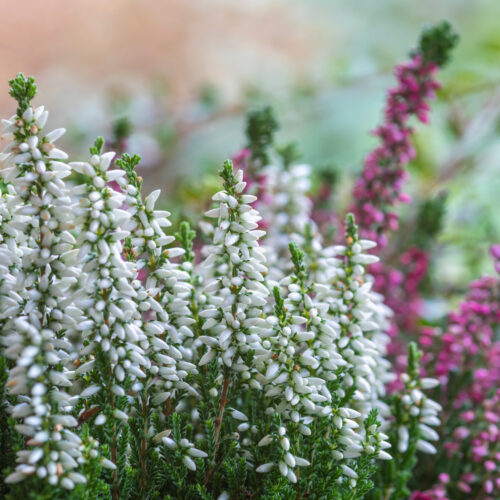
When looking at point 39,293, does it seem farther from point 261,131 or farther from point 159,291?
point 261,131

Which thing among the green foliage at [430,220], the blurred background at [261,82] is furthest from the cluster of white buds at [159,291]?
the blurred background at [261,82]

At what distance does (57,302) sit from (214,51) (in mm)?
2949

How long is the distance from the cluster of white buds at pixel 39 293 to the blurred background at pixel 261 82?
44.2 inches

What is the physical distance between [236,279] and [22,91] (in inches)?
11.4

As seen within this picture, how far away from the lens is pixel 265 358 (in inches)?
26.2

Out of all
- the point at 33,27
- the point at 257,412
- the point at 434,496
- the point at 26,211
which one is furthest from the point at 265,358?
the point at 33,27

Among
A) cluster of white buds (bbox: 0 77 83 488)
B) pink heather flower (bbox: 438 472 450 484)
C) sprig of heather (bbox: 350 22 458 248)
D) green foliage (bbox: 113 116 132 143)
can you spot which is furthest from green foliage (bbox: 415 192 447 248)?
cluster of white buds (bbox: 0 77 83 488)

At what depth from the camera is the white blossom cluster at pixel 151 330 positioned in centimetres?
57

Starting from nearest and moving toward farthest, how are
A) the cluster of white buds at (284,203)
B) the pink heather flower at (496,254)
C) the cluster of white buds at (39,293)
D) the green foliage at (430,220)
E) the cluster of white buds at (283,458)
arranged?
the cluster of white buds at (39,293) < the cluster of white buds at (283,458) < the pink heather flower at (496,254) < the cluster of white buds at (284,203) < the green foliage at (430,220)

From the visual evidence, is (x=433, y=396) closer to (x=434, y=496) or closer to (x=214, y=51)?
(x=434, y=496)

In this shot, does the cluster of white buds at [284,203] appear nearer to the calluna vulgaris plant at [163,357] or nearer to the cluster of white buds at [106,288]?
the calluna vulgaris plant at [163,357]

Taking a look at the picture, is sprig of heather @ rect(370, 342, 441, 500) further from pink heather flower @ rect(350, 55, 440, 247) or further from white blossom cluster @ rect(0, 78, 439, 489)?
pink heather flower @ rect(350, 55, 440, 247)

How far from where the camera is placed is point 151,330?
2.11 feet

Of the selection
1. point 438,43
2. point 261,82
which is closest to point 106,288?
point 438,43
